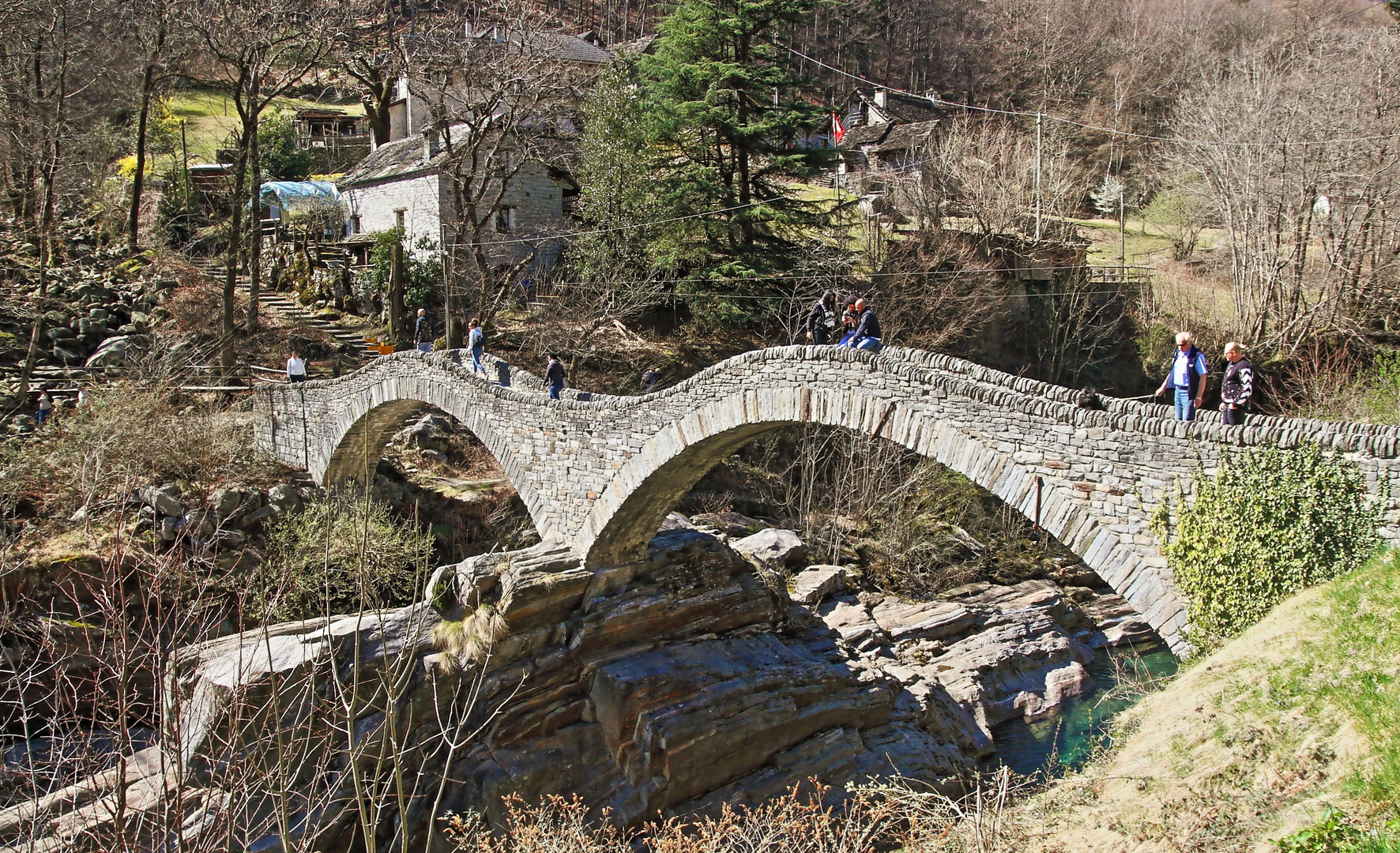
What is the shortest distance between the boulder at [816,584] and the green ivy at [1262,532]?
11129 millimetres

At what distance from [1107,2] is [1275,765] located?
183 feet

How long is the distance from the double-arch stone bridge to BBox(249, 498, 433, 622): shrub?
251 centimetres

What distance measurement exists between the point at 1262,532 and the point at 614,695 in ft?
30.3

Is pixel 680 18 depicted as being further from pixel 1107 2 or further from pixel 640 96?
pixel 1107 2

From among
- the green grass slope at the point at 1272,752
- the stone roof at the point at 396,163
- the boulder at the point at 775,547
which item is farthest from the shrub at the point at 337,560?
the stone roof at the point at 396,163

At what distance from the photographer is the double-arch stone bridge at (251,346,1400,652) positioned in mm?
9195

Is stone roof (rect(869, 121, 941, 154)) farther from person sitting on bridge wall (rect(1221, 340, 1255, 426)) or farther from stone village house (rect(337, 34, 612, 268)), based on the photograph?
person sitting on bridge wall (rect(1221, 340, 1255, 426))

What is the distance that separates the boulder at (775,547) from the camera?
2050 cm

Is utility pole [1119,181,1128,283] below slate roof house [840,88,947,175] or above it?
below

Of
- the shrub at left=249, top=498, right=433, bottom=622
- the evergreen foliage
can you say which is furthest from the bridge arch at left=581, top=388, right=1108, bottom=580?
the evergreen foliage

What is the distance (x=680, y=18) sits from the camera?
2870 centimetres

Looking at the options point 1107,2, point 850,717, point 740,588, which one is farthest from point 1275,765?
point 1107,2

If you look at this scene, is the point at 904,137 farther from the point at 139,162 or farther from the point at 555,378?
the point at 139,162

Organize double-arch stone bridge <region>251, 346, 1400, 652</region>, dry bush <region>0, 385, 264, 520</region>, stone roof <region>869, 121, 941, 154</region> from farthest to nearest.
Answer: stone roof <region>869, 121, 941, 154</region> → dry bush <region>0, 385, 264, 520</region> → double-arch stone bridge <region>251, 346, 1400, 652</region>
